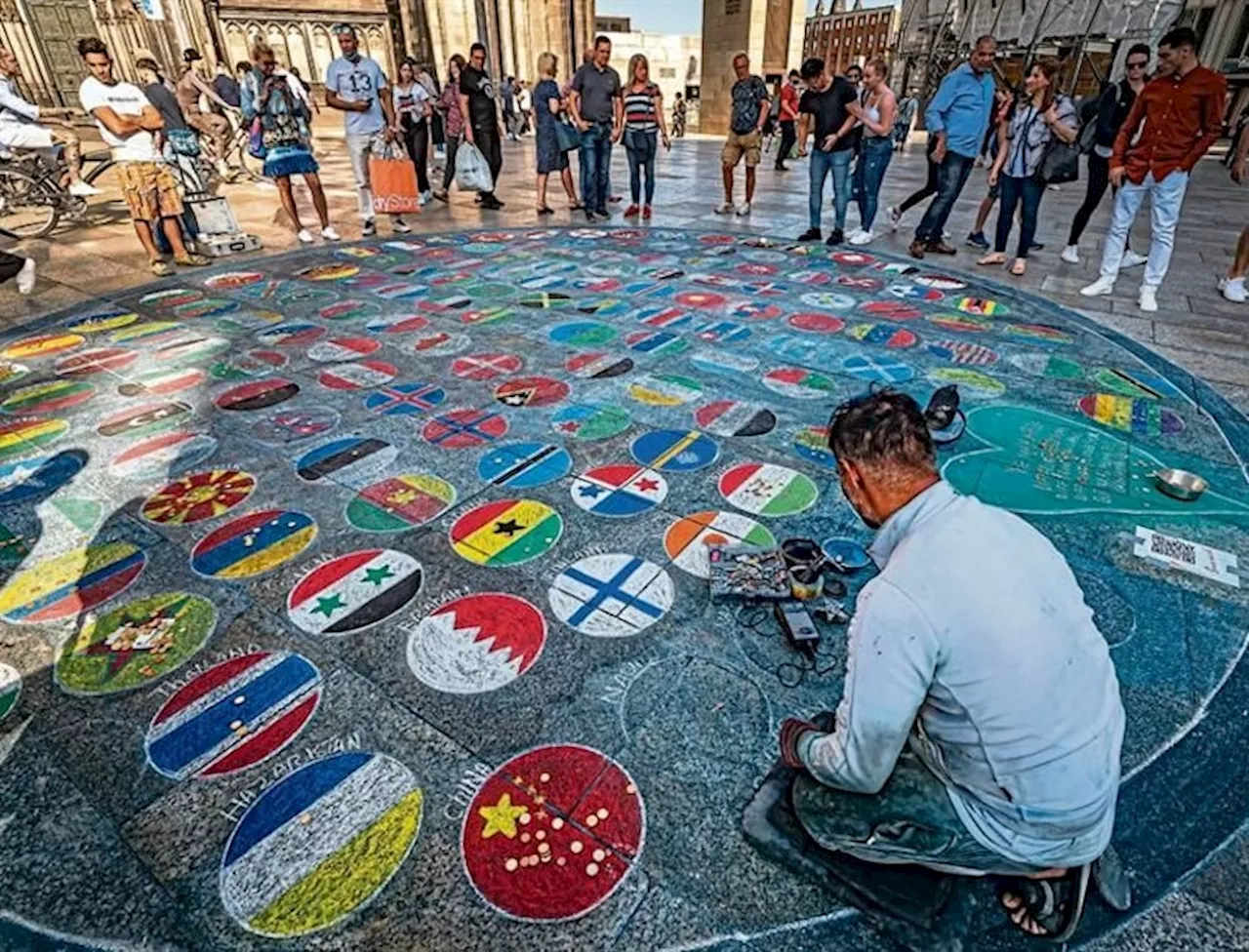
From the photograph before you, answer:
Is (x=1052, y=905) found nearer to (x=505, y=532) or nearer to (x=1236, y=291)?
(x=505, y=532)

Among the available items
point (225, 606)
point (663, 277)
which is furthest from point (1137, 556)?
point (663, 277)

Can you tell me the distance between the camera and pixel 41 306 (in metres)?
5.67

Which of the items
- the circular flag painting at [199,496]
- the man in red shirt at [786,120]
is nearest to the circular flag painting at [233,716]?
the circular flag painting at [199,496]

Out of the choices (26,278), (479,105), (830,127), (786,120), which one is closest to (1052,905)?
(830,127)

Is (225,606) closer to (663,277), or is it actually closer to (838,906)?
(838,906)

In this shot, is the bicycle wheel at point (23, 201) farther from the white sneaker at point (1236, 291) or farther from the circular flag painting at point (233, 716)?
the white sneaker at point (1236, 291)

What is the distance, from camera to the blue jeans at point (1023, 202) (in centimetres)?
618

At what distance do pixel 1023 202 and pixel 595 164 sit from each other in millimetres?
5199

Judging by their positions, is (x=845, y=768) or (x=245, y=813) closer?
(x=845, y=768)

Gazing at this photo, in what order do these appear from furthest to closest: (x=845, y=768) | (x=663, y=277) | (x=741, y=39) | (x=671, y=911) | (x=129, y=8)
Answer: (x=741, y=39), (x=129, y=8), (x=663, y=277), (x=671, y=911), (x=845, y=768)

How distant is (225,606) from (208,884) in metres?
1.10

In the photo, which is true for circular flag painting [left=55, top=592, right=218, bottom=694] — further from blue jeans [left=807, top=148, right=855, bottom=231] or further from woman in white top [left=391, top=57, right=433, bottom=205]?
woman in white top [left=391, top=57, right=433, bottom=205]

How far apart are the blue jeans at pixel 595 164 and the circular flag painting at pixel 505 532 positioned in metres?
7.17

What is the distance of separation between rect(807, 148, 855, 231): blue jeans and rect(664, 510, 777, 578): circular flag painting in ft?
19.6
